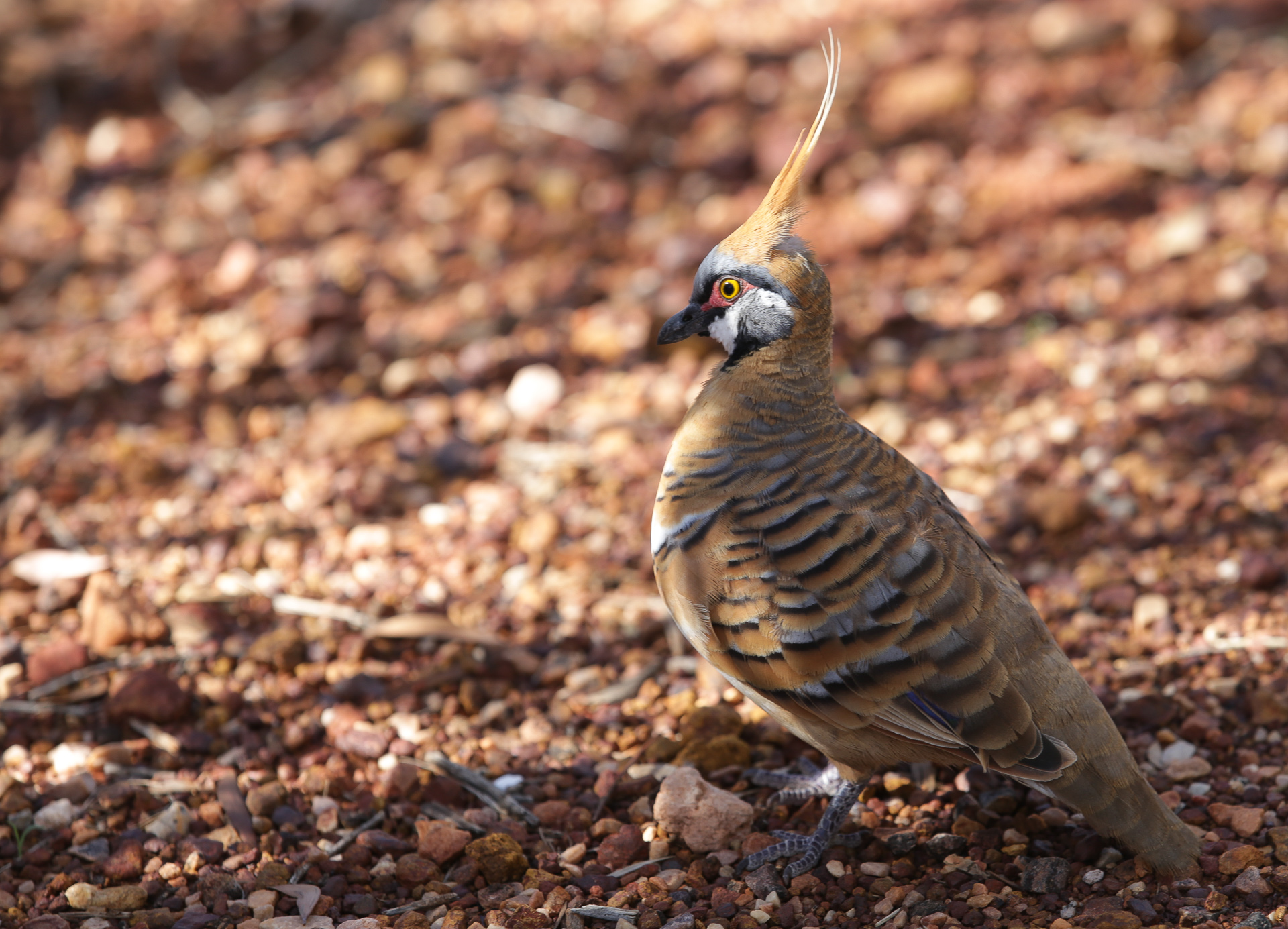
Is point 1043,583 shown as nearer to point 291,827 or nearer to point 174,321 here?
point 291,827

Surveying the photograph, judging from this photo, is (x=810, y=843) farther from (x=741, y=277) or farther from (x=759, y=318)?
(x=741, y=277)

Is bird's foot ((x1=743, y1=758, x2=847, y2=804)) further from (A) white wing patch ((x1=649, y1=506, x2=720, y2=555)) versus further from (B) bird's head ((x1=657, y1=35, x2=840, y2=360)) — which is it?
(B) bird's head ((x1=657, y1=35, x2=840, y2=360))

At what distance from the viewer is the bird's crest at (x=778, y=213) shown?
3566 mm

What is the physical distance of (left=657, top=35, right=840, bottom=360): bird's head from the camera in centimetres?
360

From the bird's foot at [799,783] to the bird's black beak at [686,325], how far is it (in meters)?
1.45

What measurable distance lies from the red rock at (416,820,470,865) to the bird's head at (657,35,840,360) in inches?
66.7

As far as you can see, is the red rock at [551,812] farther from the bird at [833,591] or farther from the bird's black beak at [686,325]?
the bird's black beak at [686,325]

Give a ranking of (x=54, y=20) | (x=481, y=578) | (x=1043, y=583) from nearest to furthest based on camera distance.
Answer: (x=1043, y=583)
(x=481, y=578)
(x=54, y=20)

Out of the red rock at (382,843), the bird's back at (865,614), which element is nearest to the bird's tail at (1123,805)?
the bird's back at (865,614)

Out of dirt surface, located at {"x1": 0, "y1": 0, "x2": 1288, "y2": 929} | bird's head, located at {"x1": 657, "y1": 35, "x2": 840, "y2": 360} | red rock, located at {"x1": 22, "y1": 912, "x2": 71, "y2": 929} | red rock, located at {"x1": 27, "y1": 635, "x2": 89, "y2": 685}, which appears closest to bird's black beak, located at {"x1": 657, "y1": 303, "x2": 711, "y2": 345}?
bird's head, located at {"x1": 657, "y1": 35, "x2": 840, "y2": 360}

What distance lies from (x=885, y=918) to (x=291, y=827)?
1.79 meters

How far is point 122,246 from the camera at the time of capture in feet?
23.0

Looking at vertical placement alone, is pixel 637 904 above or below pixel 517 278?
below

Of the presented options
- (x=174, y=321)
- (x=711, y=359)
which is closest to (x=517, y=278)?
(x=711, y=359)
